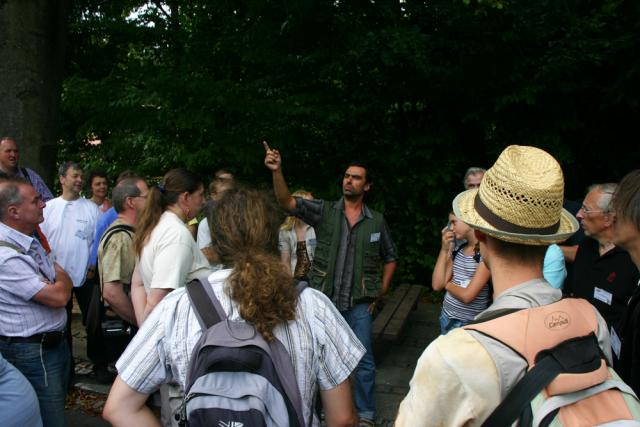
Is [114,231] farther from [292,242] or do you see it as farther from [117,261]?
[292,242]

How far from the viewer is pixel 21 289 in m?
2.81

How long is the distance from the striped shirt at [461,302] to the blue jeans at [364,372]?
0.66 metres

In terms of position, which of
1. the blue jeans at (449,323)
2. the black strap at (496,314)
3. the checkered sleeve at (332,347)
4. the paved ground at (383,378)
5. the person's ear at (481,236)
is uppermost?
the person's ear at (481,236)

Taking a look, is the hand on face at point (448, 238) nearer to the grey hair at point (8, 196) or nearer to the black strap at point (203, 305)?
the black strap at point (203, 305)

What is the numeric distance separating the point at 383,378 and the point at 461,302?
5.63 ft

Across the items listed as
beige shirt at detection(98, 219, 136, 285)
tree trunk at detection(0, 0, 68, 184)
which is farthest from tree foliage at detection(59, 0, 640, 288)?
beige shirt at detection(98, 219, 136, 285)

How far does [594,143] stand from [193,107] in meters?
5.85

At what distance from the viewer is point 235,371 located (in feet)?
5.66

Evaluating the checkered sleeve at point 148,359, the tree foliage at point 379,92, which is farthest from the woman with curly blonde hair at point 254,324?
the tree foliage at point 379,92

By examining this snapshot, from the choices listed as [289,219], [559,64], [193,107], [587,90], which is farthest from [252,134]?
[587,90]

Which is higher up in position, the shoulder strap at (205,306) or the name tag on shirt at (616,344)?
the shoulder strap at (205,306)

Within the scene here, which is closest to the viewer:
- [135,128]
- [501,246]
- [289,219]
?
[501,246]

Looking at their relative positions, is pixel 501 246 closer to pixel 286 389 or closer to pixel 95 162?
pixel 286 389

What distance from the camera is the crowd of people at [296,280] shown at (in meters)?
1.47
